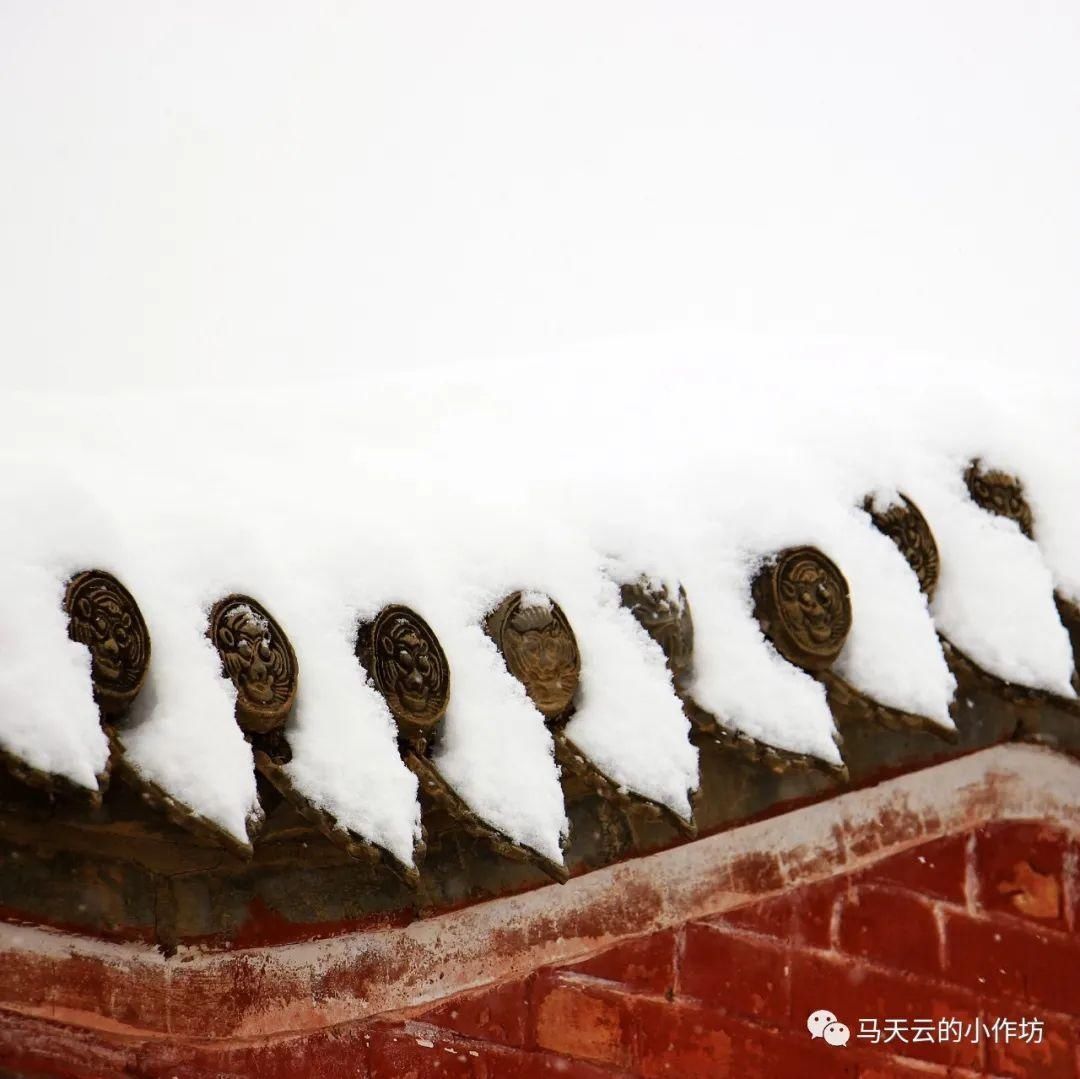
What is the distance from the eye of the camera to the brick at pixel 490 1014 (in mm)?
1216

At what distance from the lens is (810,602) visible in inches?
47.5

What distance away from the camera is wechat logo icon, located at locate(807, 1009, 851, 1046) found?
1.37 metres

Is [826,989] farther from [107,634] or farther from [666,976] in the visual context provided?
[107,634]

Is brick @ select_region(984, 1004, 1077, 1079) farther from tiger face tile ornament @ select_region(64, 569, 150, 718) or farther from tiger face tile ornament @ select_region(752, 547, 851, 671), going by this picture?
tiger face tile ornament @ select_region(64, 569, 150, 718)

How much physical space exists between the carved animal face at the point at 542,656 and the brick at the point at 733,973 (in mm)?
390

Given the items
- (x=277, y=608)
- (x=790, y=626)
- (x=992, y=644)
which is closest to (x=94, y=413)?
(x=277, y=608)

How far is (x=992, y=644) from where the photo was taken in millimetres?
1349

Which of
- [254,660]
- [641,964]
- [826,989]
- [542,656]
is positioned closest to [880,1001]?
[826,989]

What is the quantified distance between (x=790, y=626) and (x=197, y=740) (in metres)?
0.53

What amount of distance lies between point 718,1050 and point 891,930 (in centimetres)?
24

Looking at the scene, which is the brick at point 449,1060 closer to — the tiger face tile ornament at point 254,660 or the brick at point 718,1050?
the brick at point 718,1050

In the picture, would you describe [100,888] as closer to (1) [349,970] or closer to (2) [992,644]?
(1) [349,970]

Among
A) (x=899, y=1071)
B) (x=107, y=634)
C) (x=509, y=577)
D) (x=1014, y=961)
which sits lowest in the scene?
(x=899, y=1071)

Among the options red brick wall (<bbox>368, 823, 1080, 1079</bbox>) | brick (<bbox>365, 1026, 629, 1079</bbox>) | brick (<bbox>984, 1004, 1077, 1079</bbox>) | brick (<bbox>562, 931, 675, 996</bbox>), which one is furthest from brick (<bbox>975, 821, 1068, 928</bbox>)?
brick (<bbox>365, 1026, 629, 1079</bbox>)
